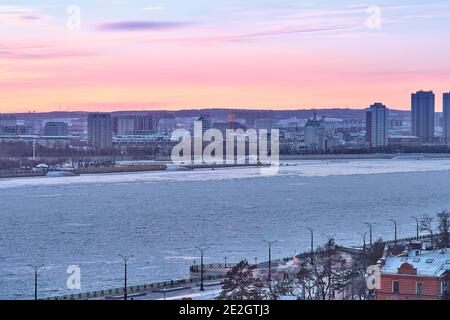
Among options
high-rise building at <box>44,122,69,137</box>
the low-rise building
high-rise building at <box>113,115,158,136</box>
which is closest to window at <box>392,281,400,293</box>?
the low-rise building

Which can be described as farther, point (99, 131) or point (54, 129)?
point (54, 129)

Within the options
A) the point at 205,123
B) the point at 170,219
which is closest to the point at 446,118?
the point at 205,123

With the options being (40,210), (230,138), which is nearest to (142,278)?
(40,210)

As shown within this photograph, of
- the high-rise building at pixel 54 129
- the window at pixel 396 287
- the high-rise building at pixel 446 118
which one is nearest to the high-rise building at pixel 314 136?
the high-rise building at pixel 446 118

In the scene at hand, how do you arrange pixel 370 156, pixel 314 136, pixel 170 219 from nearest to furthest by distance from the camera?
1. pixel 170 219
2. pixel 370 156
3. pixel 314 136

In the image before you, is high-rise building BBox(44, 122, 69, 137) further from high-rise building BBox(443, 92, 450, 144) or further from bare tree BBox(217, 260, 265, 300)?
bare tree BBox(217, 260, 265, 300)

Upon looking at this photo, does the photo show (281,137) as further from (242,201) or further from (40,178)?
(242,201)

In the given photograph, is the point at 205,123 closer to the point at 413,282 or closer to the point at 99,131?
the point at 99,131
